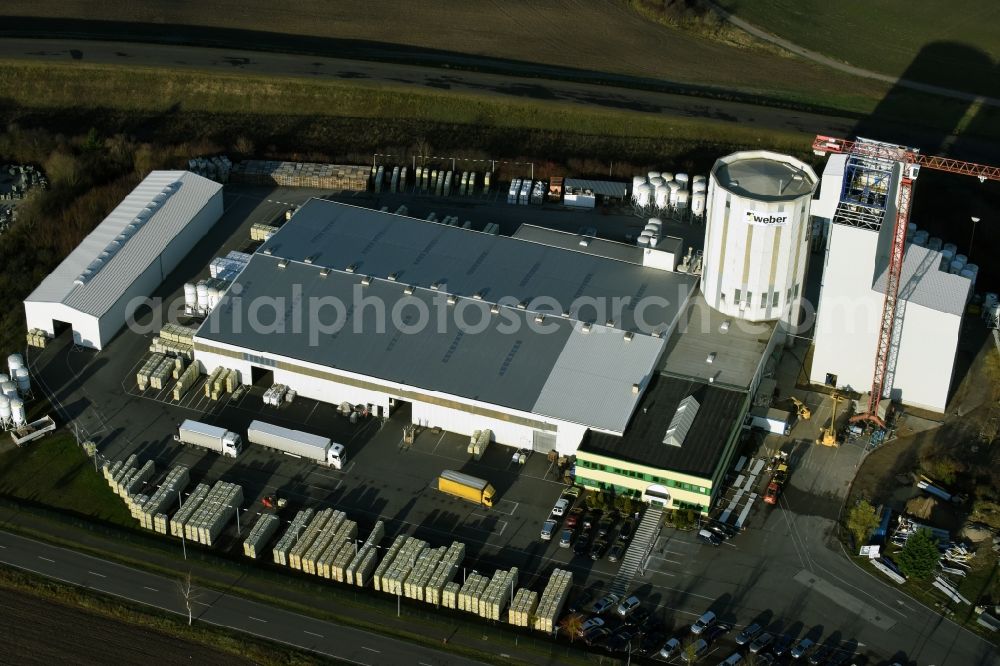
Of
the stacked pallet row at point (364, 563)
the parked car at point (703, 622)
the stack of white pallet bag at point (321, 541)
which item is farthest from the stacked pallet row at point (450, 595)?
the parked car at point (703, 622)

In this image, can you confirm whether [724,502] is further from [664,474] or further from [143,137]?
[143,137]

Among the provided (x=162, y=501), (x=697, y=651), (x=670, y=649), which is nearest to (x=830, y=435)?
(x=697, y=651)

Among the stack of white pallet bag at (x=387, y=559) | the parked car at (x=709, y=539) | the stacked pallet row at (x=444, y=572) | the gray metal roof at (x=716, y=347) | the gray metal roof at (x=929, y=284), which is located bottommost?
the stack of white pallet bag at (x=387, y=559)

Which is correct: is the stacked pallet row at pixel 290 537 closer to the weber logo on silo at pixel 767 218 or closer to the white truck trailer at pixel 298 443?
the white truck trailer at pixel 298 443

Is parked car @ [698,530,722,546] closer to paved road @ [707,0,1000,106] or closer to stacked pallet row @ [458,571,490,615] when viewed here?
stacked pallet row @ [458,571,490,615]

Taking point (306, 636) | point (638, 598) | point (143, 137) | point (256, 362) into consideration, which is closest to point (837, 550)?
point (638, 598)

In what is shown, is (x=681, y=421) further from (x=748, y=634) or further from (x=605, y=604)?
(x=748, y=634)

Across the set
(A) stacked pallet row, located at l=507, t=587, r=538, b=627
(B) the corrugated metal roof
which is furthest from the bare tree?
(B) the corrugated metal roof
